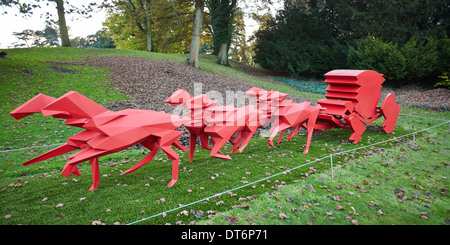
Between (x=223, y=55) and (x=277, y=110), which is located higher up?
(x=223, y=55)

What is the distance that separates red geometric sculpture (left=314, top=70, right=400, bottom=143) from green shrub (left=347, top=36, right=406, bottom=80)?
1067 centimetres

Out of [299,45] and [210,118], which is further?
[299,45]

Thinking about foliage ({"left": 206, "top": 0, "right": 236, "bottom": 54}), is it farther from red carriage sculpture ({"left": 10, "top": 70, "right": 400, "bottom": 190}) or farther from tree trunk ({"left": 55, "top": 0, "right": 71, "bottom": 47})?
red carriage sculpture ({"left": 10, "top": 70, "right": 400, "bottom": 190})

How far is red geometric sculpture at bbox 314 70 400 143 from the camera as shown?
666 centimetres

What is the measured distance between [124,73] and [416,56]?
57.5ft

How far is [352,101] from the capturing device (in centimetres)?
685

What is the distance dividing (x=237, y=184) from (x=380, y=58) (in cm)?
1655

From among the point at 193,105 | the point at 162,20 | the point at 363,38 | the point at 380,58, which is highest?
the point at 162,20

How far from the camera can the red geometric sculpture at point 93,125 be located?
→ 134 inches

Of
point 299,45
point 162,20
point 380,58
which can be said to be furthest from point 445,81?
point 162,20

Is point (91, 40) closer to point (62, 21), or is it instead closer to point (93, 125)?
point (62, 21)

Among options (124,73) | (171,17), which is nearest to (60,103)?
(124,73)

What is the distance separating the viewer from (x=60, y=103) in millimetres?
3361
